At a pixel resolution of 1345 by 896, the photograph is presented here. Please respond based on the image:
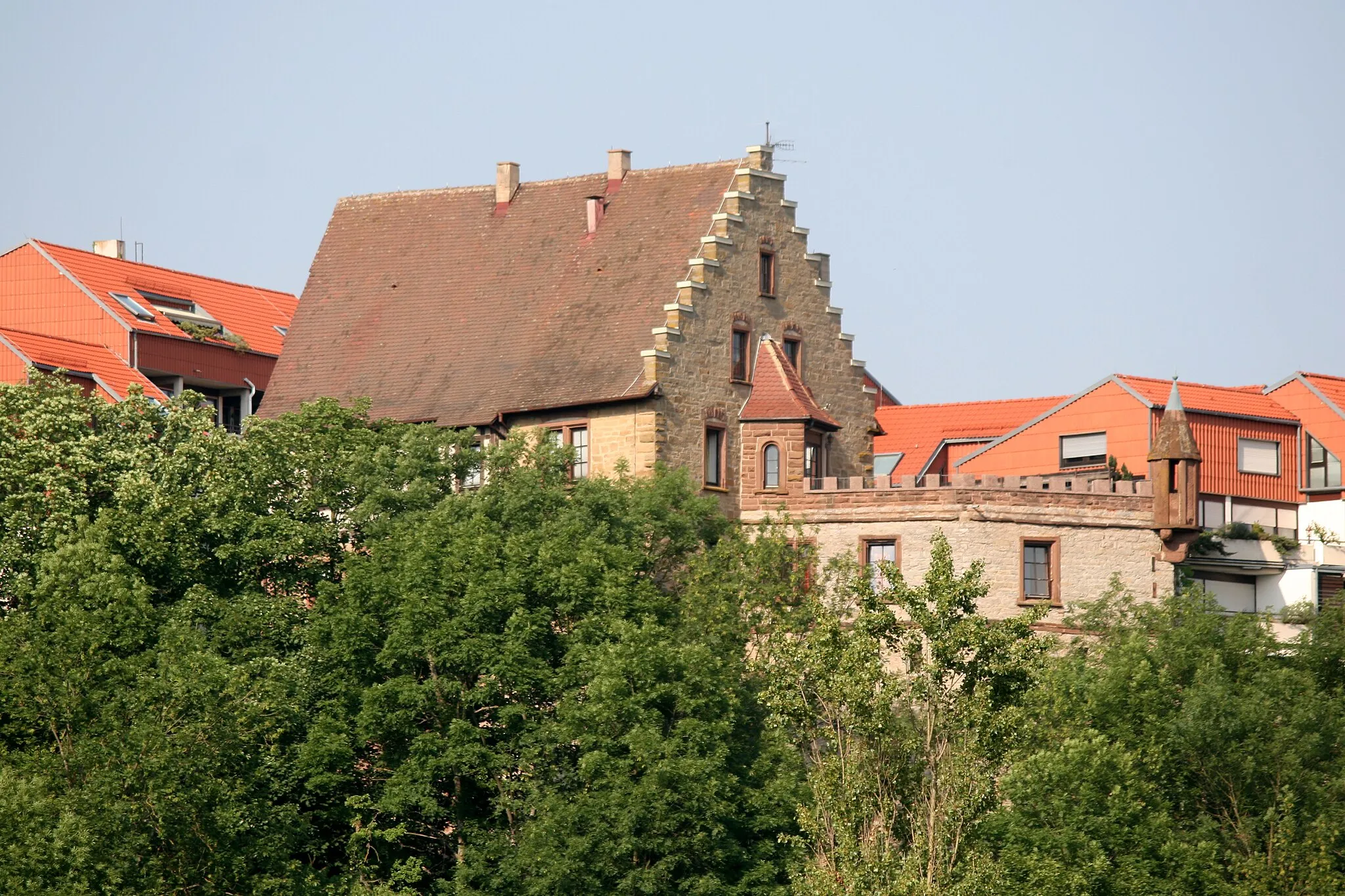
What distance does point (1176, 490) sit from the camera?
71.6 m

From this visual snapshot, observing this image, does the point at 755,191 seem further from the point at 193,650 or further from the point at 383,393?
the point at 193,650

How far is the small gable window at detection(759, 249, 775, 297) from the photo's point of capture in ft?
246

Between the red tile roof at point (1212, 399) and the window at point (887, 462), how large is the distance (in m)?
12.9

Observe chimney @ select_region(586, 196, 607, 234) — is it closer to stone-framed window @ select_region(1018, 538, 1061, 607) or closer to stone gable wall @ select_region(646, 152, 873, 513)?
stone gable wall @ select_region(646, 152, 873, 513)

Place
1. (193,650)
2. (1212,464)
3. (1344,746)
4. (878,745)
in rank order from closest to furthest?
(878,745) → (193,650) → (1344,746) → (1212,464)

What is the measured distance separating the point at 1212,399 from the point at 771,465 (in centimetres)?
1943

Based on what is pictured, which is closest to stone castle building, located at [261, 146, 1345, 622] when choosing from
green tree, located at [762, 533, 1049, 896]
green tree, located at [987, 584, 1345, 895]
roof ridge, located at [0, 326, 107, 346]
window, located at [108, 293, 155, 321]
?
green tree, located at [987, 584, 1345, 895]

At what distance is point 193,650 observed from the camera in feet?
197

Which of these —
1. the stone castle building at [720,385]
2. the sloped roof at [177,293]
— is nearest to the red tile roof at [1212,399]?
the stone castle building at [720,385]

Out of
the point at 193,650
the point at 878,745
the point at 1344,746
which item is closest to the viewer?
the point at 878,745

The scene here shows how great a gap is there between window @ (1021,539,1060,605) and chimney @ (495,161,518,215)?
69.6 ft

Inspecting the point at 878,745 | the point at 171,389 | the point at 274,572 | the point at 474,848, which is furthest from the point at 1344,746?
the point at 171,389

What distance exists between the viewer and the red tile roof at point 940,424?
9575 centimetres

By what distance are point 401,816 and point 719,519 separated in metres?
12.8
